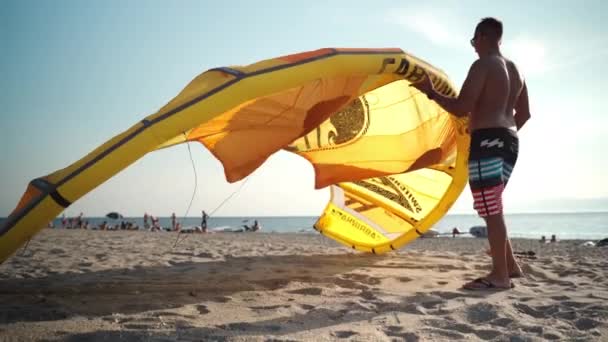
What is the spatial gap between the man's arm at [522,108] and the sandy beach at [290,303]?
1.45 metres

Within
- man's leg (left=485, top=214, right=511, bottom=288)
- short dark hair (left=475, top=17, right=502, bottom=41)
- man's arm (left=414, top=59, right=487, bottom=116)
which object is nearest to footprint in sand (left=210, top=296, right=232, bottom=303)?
man's leg (left=485, top=214, right=511, bottom=288)

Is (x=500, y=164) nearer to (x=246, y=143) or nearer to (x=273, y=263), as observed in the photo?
(x=246, y=143)

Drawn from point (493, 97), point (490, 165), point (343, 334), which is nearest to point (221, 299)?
point (343, 334)

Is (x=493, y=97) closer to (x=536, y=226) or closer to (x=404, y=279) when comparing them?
(x=404, y=279)

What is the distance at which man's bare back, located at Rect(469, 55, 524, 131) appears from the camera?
2.98 m

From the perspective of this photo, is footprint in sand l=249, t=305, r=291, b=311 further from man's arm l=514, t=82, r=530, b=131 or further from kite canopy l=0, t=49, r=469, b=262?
man's arm l=514, t=82, r=530, b=131

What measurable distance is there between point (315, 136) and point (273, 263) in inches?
66.2

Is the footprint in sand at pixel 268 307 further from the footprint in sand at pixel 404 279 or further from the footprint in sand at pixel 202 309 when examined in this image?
the footprint in sand at pixel 404 279

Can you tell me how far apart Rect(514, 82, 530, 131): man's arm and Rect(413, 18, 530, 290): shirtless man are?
0.49 metres

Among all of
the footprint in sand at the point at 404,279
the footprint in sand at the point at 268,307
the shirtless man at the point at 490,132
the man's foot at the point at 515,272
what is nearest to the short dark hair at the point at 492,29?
the shirtless man at the point at 490,132

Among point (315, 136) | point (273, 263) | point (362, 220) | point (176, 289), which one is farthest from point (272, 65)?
point (362, 220)

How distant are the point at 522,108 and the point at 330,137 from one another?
2.19 m

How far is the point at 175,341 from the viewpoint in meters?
1.87

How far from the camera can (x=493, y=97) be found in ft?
9.89
